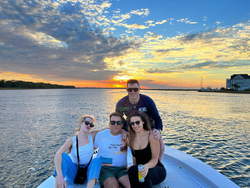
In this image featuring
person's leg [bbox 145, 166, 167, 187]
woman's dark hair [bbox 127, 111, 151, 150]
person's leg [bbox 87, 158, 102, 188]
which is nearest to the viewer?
person's leg [bbox 87, 158, 102, 188]

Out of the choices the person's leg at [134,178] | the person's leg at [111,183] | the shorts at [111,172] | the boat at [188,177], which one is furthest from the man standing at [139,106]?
the person's leg at [111,183]

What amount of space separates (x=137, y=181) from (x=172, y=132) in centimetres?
1115

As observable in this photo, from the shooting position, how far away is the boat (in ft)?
10.7

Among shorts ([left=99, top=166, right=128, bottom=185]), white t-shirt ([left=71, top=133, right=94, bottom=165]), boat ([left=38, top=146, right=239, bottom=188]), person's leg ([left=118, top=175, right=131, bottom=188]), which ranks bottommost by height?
boat ([left=38, top=146, right=239, bottom=188])

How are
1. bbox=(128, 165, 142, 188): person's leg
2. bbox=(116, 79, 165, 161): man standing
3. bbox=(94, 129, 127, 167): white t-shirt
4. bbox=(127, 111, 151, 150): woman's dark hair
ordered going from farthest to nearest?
bbox=(116, 79, 165, 161): man standing < bbox=(94, 129, 127, 167): white t-shirt < bbox=(127, 111, 151, 150): woman's dark hair < bbox=(128, 165, 142, 188): person's leg

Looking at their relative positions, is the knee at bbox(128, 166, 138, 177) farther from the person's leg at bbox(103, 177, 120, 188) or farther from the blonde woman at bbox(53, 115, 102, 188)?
the blonde woman at bbox(53, 115, 102, 188)

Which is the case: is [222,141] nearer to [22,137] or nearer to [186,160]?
[186,160]

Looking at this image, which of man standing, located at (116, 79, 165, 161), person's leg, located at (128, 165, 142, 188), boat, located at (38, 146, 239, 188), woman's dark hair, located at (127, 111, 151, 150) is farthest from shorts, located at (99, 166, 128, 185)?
man standing, located at (116, 79, 165, 161)

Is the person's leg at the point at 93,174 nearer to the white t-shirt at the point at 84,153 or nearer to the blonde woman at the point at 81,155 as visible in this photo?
the blonde woman at the point at 81,155

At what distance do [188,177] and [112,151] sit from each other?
196 cm

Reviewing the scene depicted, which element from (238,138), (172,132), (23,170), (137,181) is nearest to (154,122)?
(137,181)

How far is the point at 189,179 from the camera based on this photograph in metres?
3.54

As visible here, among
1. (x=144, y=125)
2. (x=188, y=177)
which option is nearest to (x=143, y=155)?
(x=144, y=125)

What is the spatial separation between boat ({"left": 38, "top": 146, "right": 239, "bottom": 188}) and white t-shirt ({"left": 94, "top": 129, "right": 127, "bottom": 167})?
0.16 meters
